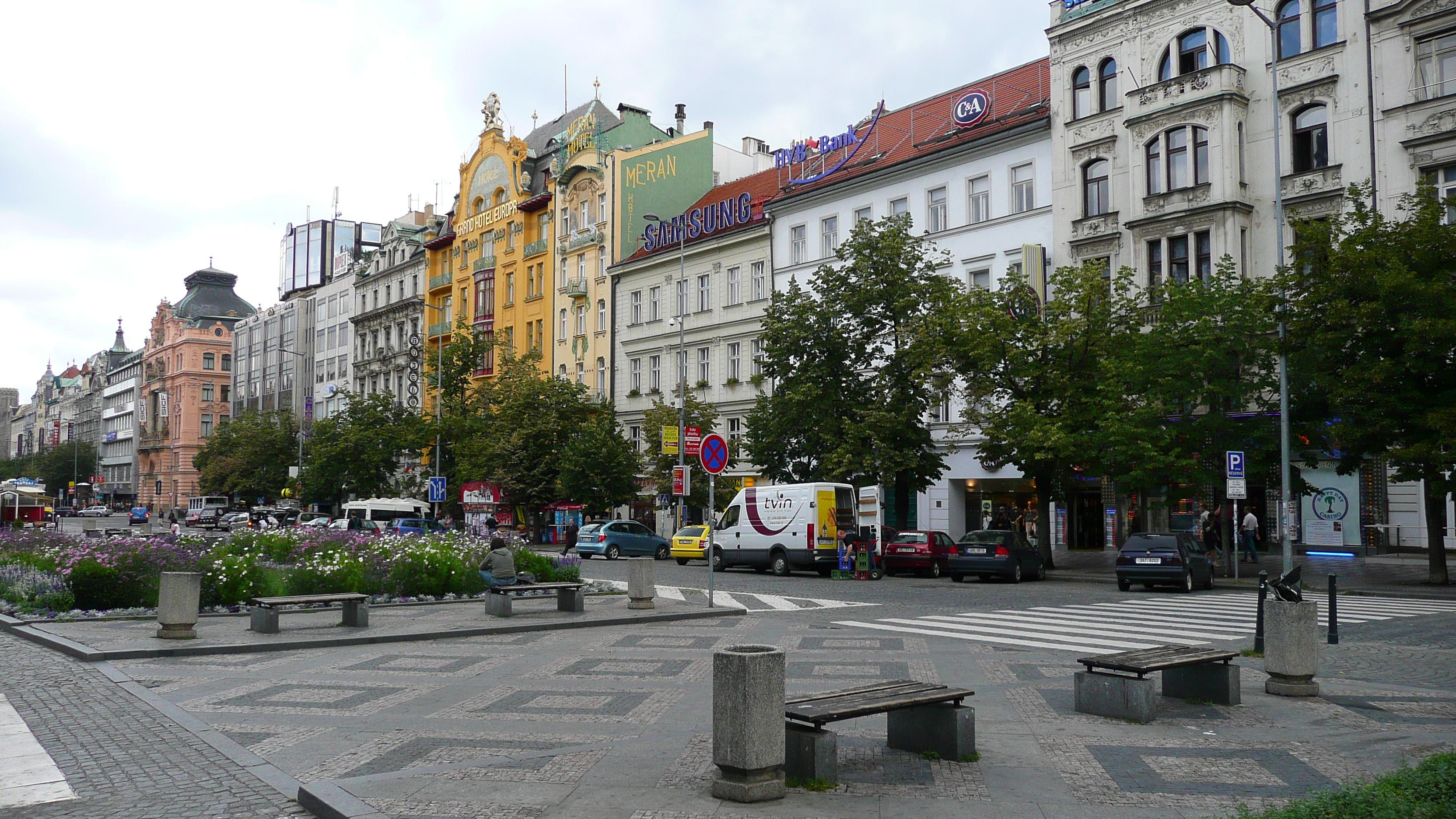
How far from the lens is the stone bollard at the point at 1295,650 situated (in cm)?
1026

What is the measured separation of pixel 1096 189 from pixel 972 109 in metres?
7.07

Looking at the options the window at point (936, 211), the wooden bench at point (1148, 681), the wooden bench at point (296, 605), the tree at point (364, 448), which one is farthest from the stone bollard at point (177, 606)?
the tree at point (364, 448)

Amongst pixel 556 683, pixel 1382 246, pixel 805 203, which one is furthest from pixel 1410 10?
pixel 556 683

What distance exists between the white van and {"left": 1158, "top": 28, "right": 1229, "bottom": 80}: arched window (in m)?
17.4

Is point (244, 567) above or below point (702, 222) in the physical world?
below

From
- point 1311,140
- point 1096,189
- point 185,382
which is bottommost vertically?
point 1096,189

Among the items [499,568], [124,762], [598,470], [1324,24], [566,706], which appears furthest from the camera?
[598,470]

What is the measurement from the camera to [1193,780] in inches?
284

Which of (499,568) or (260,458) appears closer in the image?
(499,568)

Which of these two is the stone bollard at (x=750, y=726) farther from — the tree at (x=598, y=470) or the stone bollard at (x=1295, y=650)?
the tree at (x=598, y=470)

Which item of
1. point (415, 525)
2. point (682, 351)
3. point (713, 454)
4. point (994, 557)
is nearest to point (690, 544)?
point (994, 557)

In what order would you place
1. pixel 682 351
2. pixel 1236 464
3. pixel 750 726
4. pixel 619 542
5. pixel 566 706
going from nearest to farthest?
pixel 750 726
pixel 566 706
pixel 1236 464
pixel 619 542
pixel 682 351

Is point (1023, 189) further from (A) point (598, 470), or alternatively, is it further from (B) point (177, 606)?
(B) point (177, 606)

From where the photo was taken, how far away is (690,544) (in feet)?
128
